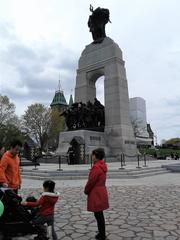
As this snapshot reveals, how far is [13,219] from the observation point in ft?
12.3

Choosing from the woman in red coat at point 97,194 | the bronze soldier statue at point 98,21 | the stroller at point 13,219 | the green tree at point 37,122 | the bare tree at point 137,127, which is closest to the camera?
the stroller at point 13,219

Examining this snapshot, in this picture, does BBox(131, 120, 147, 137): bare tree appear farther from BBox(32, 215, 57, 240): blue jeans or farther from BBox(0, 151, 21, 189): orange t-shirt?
BBox(32, 215, 57, 240): blue jeans

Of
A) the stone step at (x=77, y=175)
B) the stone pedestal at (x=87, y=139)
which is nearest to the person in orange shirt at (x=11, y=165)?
the stone step at (x=77, y=175)

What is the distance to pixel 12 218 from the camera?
3740mm

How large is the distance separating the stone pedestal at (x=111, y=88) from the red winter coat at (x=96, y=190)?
63.5 ft

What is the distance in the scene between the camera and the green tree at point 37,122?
162 ft

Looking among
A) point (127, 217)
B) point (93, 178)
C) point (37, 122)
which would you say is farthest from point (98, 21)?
point (93, 178)

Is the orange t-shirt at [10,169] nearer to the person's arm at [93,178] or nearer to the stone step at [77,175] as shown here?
the person's arm at [93,178]

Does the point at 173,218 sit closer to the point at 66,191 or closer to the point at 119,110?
the point at 66,191

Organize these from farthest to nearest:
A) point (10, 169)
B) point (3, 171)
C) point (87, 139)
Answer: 1. point (87, 139)
2. point (10, 169)
3. point (3, 171)

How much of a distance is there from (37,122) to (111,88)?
26.1 m

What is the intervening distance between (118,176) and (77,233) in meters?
8.75

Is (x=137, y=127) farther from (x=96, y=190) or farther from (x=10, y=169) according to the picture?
(x=96, y=190)

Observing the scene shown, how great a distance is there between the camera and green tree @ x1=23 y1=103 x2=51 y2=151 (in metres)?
49.5
